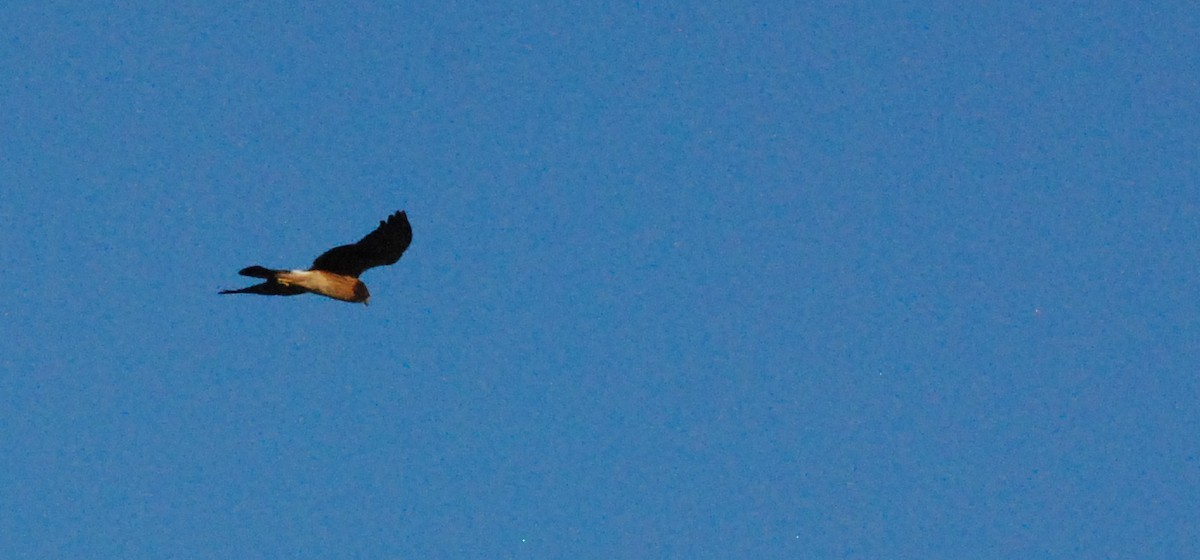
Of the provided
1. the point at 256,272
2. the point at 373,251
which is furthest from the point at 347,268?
the point at 256,272

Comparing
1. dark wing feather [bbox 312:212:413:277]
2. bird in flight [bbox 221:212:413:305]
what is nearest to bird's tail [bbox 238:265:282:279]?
bird in flight [bbox 221:212:413:305]

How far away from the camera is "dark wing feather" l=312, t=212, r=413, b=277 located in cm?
2409

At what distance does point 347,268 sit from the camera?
81.5 ft

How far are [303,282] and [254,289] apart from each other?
2.90 ft

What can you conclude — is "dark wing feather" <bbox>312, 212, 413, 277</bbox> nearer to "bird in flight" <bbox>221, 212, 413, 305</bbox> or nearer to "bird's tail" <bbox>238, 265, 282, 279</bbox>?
"bird in flight" <bbox>221, 212, 413, 305</bbox>

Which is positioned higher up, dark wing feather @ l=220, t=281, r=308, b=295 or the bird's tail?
dark wing feather @ l=220, t=281, r=308, b=295

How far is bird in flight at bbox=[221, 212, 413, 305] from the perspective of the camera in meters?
24.1

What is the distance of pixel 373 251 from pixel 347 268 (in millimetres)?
597

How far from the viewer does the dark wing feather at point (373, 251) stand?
24094 mm

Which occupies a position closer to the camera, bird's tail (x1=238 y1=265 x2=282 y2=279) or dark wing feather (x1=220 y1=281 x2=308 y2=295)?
bird's tail (x1=238 y1=265 x2=282 y2=279)

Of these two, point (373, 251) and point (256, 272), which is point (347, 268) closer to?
point (373, 251)

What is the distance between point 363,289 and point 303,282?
88 centimetres

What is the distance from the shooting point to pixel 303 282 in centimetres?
2447

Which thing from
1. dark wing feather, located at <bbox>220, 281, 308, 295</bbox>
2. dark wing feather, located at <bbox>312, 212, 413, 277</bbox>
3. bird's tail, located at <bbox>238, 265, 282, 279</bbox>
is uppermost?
dark wing feather, located at <bbox>312, 212, 413, 277</bbox>
